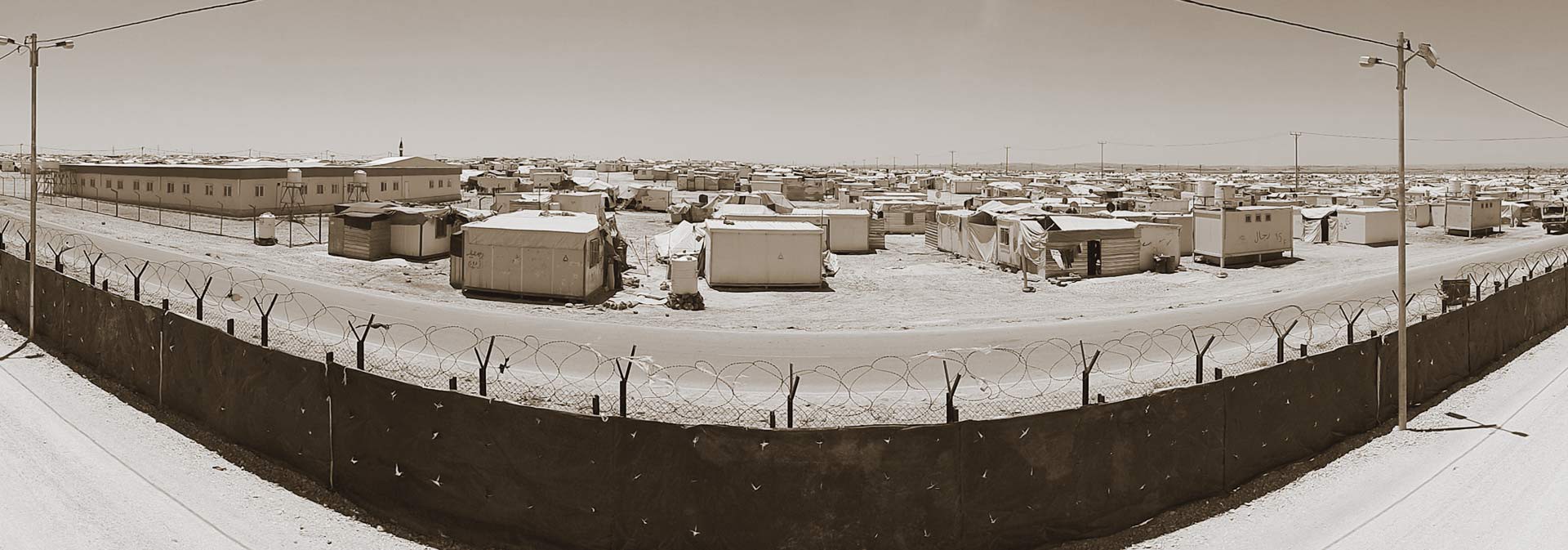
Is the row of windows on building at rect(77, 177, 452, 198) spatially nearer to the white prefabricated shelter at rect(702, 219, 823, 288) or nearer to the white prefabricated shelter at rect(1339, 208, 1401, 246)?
the white prefabricated shelter at rect(702, 219, 823, 288)

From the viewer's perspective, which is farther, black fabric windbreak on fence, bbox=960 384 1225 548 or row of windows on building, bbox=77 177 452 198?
row of windows on building, bbox=77 177 452 198

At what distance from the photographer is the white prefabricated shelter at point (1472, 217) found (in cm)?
5825

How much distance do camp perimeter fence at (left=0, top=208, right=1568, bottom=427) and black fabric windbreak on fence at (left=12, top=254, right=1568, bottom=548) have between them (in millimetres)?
647

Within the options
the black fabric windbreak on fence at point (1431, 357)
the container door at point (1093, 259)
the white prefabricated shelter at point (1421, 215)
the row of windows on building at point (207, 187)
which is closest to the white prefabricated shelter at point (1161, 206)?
the white prefabricated shelter at point (1421, 215)

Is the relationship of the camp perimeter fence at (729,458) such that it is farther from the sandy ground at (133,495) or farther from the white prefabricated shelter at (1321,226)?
the white prefabricated shelter at (1321,226)

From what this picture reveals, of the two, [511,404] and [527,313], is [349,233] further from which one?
[511,404]

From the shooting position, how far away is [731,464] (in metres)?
8.76

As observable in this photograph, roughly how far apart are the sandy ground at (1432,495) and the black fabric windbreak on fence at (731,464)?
0.74 meters

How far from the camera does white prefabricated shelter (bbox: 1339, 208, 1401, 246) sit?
169 ft

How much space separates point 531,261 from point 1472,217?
60.3 meters

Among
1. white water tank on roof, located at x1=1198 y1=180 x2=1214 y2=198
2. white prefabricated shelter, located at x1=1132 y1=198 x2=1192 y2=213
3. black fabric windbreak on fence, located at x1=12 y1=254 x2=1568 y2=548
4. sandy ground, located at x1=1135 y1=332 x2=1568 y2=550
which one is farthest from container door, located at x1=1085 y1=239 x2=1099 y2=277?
white water tank on roof, located at x1=1198 y1=180 x2=1214 y2=198

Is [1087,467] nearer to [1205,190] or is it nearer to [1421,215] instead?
[1421,215]

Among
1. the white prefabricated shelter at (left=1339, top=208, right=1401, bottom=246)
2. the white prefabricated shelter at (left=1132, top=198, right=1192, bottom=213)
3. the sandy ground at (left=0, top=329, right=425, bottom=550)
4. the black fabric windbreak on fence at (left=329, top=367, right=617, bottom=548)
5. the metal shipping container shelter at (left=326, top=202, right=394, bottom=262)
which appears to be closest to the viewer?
the black fabric windbreak on fence at (left=329, top=367, right=617, bottom=548)

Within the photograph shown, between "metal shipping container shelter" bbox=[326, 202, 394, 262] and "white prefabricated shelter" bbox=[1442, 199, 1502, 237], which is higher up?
"white prefabricated shelter" bbox=[1442, 199, 1502, 237]
